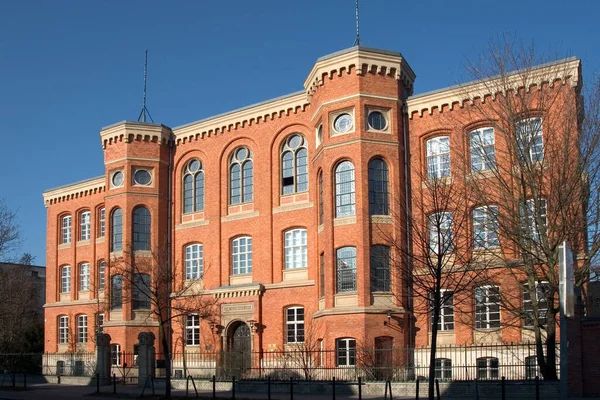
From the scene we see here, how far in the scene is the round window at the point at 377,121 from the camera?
33.8m

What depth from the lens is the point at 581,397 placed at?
22.0 m

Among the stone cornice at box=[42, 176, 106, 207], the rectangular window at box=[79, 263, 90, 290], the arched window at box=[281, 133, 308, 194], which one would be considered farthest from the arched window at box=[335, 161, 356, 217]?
the rectangular window at box=[79, 263, 90, 290]

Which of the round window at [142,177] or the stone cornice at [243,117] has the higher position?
the stone cornice at [243,117]

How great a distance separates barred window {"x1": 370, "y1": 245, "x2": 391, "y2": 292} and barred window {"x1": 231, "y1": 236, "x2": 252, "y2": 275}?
8.71m

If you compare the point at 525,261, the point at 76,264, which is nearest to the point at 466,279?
the point at 525,261

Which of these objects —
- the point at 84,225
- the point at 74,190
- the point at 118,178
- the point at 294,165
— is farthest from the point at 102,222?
the point at 294,165

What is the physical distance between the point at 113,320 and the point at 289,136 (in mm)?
14655

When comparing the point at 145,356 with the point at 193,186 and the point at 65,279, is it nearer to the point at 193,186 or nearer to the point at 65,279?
the point at 193,186

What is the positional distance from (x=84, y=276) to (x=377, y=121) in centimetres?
2402

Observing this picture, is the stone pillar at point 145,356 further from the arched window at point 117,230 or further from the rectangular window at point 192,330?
the arched window at point 117,230

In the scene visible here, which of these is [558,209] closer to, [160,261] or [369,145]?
[369,145]

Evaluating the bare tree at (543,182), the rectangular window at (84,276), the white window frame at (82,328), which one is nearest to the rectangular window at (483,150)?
the bare tree at (543,182)

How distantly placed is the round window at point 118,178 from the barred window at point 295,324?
44.2 ft

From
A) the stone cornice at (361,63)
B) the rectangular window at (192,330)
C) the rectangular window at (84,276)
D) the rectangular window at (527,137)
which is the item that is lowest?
the rectangular window at (192,330)
